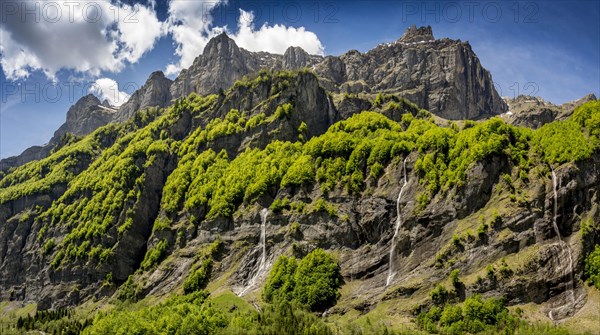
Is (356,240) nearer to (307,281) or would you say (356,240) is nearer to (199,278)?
(307,281)

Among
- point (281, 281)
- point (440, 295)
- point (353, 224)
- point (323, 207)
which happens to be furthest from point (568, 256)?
point (281, 281)

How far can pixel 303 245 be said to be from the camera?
477ft

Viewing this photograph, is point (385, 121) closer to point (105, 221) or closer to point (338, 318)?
point (338, 318)

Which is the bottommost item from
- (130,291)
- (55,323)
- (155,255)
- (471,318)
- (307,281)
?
(471,318)

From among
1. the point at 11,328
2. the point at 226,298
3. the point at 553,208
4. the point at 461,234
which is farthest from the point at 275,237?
the point at 11,328

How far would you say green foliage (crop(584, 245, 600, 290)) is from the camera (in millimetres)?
102438

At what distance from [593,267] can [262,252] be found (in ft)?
286

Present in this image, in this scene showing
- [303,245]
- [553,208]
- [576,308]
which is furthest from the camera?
[303,245]

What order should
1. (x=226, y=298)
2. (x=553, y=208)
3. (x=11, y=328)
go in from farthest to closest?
(x=11, y=328) → (x=226, y=298) → (x=553, y=208)

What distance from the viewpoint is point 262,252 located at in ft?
498

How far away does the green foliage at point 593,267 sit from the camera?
102438 mm

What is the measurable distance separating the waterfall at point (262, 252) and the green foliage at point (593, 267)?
83.0 meters

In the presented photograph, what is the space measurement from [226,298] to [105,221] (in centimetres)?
8146

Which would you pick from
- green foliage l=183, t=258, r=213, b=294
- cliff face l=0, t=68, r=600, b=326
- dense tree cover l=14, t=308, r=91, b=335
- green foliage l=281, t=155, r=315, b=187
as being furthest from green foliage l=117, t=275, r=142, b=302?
green foliage l=281, t=155, r=315, b=187
